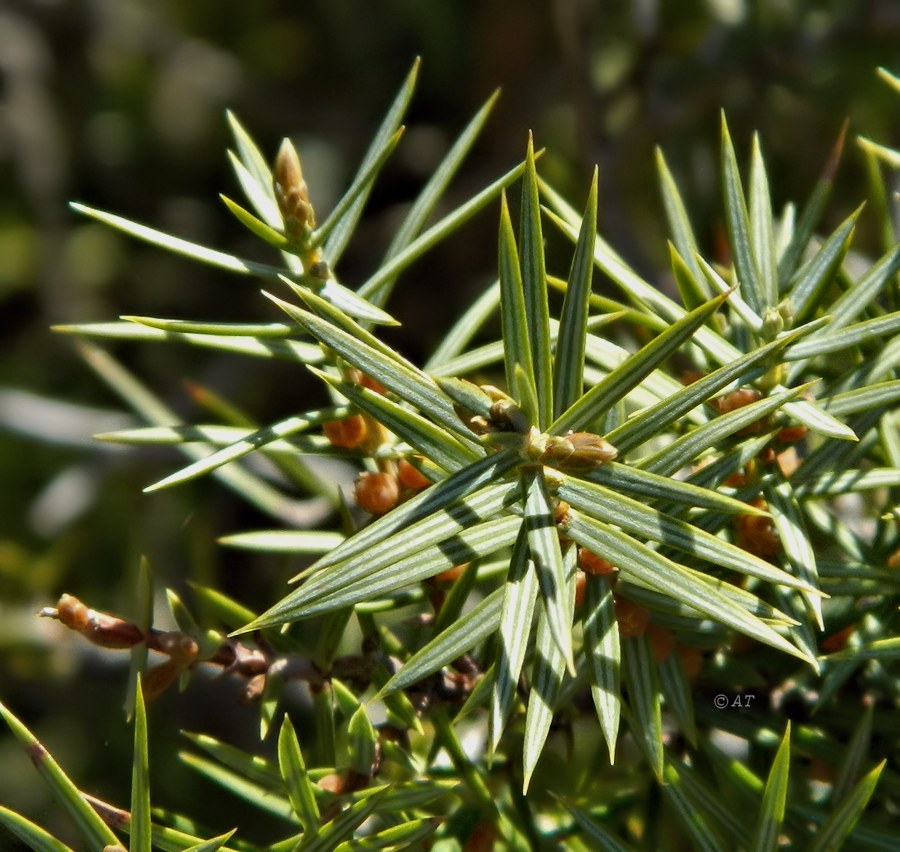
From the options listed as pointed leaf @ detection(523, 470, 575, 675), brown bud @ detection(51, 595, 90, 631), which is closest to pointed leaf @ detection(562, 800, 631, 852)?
pointed leaf @ detection(523, 470, 575, 675)

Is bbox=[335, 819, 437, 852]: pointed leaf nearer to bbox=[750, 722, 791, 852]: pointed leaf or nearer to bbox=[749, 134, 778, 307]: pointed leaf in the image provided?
bbox=[750, 722, 791, 852]: pointed leaf

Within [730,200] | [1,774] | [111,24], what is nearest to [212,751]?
[730,200]

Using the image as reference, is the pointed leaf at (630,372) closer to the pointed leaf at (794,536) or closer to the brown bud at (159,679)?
the pointed leaf at (794,536)

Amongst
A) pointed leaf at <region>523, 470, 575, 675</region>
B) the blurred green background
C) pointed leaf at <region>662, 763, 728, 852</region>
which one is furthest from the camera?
the blurred green background

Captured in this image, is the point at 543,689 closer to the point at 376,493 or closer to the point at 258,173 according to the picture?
the point at 376,493

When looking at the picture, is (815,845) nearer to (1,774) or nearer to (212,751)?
(212,751)

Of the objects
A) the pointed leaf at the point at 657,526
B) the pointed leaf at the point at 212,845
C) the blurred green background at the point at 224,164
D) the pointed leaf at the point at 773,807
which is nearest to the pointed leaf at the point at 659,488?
the pointed leaf at the point at 657,526

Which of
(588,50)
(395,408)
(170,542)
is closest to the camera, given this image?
(395,408)

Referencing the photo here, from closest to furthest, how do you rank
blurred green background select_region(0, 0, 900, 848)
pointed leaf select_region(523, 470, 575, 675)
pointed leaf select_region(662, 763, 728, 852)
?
pointed leaf select_region(523, 470, 575, 675)
pointed leaf select_region(662, 763, 728, 852)
blurred green background select_region(0, 0, 900, 848)
